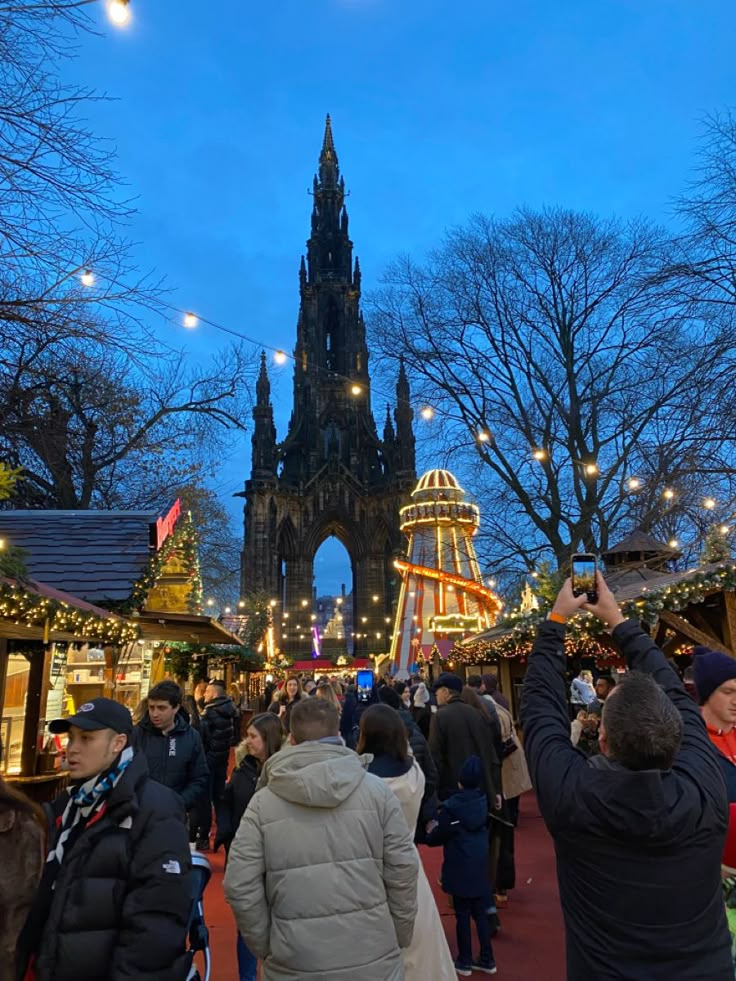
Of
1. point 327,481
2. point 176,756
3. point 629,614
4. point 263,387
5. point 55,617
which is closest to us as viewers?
point 176,756

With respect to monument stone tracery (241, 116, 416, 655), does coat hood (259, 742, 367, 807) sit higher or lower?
lower

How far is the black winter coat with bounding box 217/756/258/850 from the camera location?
454cm

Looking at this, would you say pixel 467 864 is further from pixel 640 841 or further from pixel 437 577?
pixel 437 577

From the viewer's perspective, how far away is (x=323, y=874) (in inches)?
89.4

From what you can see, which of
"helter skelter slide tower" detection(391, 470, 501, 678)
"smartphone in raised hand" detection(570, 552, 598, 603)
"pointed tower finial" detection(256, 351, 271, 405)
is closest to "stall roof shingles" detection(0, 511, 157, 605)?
"smartphone in raised hand" detection(570, 552, 598, 603)

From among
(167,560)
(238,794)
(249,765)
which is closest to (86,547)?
(167,560)

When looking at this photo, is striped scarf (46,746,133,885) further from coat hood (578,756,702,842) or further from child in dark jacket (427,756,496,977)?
child in dark jacket (427,756,496,977)

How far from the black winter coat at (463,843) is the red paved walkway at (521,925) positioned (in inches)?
20.1

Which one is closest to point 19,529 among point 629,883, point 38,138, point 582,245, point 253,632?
point 38,138

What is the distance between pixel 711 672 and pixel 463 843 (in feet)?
7.38

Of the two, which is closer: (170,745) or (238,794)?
(238,794)

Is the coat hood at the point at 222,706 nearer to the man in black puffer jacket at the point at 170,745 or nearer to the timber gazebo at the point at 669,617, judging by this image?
the man in black puffer jacket at the point at 170,745

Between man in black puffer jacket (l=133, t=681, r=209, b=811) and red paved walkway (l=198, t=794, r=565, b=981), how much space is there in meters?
1.00

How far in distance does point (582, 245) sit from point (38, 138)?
546 inches
